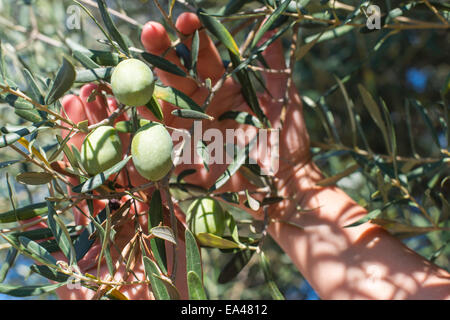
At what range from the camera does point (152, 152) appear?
584 mm

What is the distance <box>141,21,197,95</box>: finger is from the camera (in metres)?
0.74

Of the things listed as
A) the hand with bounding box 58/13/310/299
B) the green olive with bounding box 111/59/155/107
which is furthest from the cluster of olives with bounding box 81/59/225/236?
the hand with bounding box 58/13/310/299

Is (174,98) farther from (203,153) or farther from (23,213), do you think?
(23,213)

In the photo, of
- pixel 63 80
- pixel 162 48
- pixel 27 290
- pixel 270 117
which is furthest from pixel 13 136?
pixel 270 117

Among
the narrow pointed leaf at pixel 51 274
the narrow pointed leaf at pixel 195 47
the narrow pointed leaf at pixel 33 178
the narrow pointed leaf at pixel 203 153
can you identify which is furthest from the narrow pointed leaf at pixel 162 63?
the narrow pointed leaf at pixel 51 274

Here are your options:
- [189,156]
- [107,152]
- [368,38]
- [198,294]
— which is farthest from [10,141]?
[368,38]

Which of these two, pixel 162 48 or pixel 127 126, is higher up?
pixel 162 48

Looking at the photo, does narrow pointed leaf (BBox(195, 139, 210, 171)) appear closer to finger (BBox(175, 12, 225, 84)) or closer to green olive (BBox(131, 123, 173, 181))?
green olive (BBox(131, 123, 173, 181))

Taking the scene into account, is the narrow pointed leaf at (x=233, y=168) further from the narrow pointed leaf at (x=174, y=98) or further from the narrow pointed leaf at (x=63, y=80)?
the narrow pointed leaf at (x=63, y=80)

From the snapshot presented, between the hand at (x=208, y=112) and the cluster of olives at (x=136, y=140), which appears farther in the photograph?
the hand at (x=208, y=112)

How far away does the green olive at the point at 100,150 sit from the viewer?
2.12 ft

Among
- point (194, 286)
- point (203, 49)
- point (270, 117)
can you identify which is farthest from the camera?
point (270, 117)

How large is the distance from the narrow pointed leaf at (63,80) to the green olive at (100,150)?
0.28 ft

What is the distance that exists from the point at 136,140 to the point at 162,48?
0.78 ft
